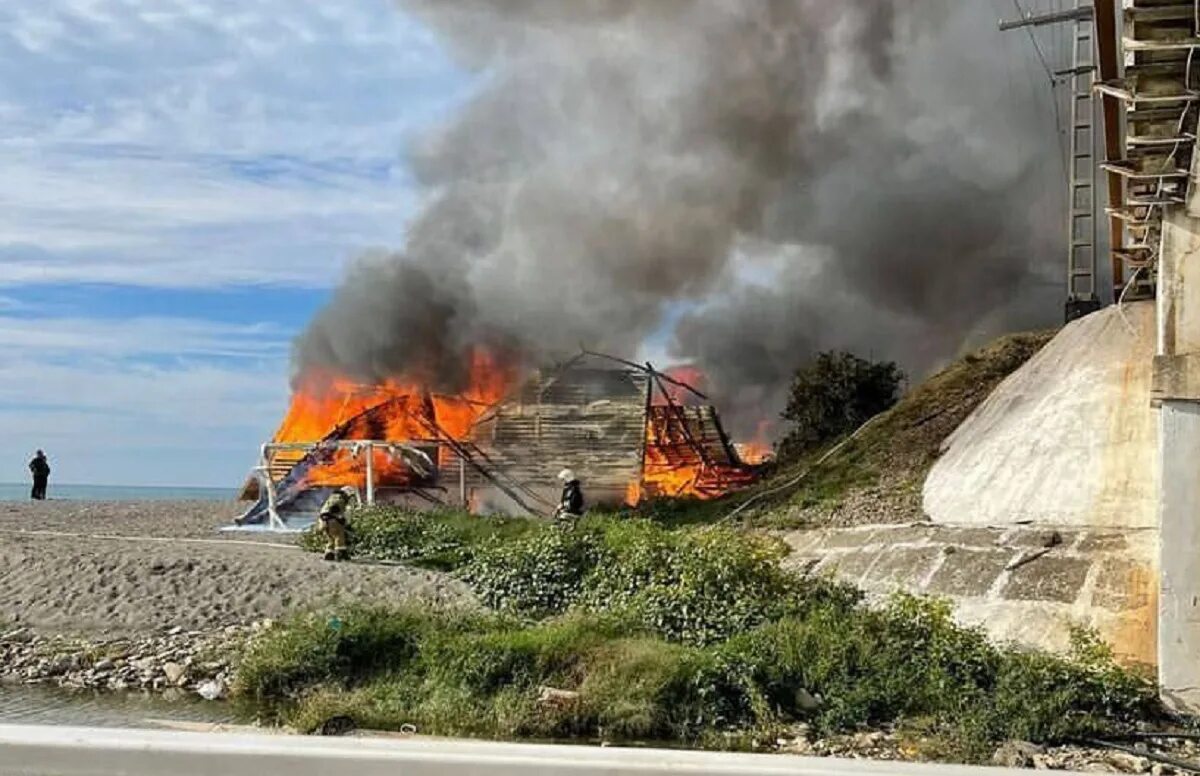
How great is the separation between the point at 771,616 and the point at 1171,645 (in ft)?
16.0

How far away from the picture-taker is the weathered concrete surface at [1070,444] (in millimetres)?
17156

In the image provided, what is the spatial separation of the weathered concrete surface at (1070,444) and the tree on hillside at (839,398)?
7.13 meters

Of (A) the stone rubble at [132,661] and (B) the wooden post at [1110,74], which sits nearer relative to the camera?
(B) the wooden post at [1110,74]

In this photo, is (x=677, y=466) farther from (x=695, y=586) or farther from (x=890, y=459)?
(x=695, y=586)

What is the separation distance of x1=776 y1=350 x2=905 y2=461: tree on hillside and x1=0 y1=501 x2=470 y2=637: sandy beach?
12865 mm

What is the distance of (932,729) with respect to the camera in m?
12.5

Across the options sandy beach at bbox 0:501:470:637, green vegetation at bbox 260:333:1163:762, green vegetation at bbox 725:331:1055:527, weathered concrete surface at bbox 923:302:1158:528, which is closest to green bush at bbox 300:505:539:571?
sandy beach at bbox 0:501:470:637

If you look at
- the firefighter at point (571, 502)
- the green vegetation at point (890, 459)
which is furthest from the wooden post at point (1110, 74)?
the firefighter at point (571, 502)

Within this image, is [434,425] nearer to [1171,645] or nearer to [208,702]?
[208,702]

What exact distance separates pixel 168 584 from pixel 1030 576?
1333cm

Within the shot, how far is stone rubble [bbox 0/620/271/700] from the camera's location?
15.3 m

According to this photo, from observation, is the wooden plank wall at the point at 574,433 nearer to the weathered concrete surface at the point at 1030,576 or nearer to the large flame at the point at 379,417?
the large flame at the point at 379,417

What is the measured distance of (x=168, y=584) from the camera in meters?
19.7

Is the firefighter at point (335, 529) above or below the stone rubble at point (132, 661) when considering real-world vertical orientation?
above
